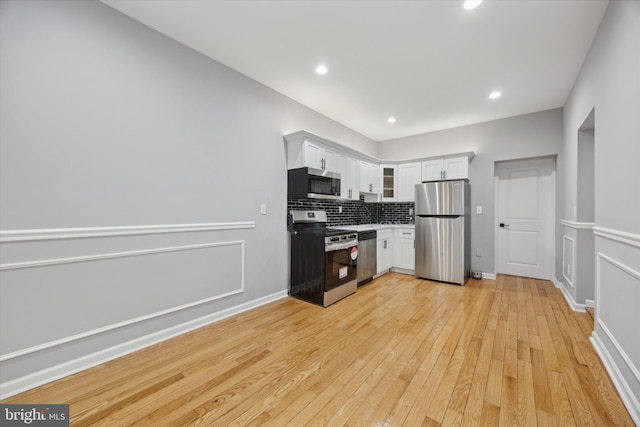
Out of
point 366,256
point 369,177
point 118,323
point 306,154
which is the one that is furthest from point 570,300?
point 118,323

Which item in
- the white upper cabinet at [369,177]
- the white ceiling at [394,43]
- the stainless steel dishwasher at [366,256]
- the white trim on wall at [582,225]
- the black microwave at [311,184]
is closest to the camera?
the white ceiling at [394,43]

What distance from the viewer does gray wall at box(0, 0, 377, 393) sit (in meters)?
1.69

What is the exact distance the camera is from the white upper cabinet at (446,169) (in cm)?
439

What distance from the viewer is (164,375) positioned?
185 cm

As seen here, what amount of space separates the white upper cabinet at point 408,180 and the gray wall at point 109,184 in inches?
123

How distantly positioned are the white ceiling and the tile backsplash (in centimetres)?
160

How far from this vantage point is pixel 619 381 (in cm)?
168

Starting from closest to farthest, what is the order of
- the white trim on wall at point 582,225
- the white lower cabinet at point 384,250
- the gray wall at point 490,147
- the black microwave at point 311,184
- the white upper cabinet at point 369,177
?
the white trim on wall at point 582,225 → the black microwave at point 311,184 → the gray wall at point 490,147 → the white lower cabinet at point 384,250 → the white upper cabinet at point 369,177

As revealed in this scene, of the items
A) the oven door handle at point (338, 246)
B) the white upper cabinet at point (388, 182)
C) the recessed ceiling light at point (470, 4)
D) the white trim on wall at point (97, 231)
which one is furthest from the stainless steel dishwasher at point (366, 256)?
the recessed ceiling light at point (470, 4)

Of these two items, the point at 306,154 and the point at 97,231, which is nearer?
the point at 97,231

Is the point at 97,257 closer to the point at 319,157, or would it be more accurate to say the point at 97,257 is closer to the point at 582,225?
the point at 319,157

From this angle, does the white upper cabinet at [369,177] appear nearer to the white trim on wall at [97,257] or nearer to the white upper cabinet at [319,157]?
the white upper cabinet at [319,157]

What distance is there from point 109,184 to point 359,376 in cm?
245

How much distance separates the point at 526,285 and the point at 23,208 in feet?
19.4
